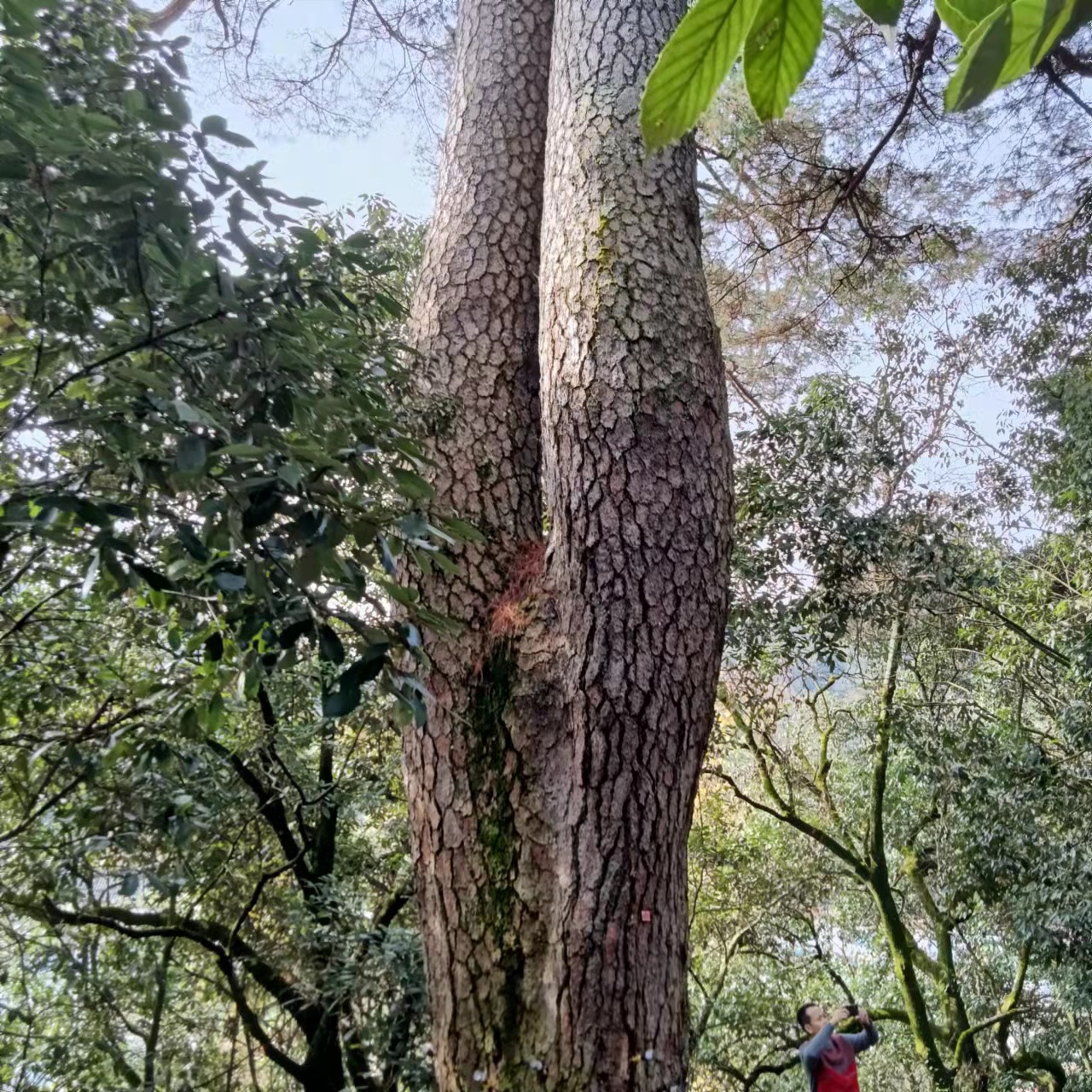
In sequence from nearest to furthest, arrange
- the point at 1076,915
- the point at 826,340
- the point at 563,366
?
the point at 563,366 → the point at 1076,915 → the point at 826,340

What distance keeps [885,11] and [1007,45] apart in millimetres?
62

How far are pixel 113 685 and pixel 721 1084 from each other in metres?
5.89

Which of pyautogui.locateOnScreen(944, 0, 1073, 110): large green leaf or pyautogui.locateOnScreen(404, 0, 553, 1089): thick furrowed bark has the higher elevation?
pyautogui.locateOnScreen(404, 0, 553, 1089): thick furrowed bark

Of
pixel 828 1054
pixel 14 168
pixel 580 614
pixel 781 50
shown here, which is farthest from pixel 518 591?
pixel 828 1054

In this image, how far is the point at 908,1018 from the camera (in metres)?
6.47

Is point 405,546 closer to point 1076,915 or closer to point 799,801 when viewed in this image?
point 1076,915

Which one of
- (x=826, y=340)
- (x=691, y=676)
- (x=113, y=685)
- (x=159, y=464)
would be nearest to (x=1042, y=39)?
(x=159, y=464)

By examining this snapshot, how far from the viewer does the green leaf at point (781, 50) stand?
0.30m

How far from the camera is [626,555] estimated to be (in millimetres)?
1766

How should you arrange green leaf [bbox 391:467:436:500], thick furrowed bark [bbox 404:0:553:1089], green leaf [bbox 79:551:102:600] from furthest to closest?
thick furrowed bark [bbox 404:0:553:1089], green leaf [bbox 391:467:436:500], green leaf [bbox 79:551:102:600]

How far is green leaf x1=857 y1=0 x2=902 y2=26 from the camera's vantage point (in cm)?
30

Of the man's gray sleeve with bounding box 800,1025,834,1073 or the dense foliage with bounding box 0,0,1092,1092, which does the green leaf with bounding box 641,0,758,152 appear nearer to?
the dense foliage with bounding box 0,0,1092,1092

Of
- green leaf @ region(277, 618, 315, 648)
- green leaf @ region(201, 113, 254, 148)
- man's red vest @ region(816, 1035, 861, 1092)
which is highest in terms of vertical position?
green leaf @ region(201, 113, 254, 148)

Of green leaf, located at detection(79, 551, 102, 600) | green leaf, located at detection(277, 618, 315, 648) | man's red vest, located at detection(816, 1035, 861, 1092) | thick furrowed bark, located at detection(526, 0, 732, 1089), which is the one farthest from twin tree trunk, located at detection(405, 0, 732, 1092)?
man's red vest, located at detection(816, 1035, 861, 1092)
